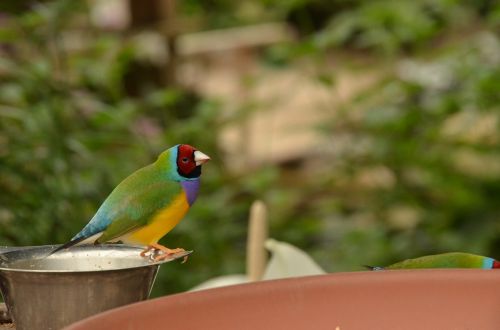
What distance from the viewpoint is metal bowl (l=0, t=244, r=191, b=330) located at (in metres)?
0.68

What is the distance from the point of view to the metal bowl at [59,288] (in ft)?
2.23

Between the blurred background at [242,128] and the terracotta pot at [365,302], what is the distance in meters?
1.09

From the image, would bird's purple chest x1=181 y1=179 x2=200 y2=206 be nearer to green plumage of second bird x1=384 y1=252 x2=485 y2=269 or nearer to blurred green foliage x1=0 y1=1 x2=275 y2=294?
green plumage of second bird x1=384 y1=252 x2=485 y2=269

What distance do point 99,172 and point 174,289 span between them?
0.53 meters

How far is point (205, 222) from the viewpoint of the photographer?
→ 242 cm

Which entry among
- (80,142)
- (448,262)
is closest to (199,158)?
(448,262)

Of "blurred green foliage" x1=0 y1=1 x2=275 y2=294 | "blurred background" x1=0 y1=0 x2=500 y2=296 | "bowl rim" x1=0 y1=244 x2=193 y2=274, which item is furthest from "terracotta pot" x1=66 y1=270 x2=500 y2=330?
"blurred background" x1=0 y1=0 x2=500 y2=296

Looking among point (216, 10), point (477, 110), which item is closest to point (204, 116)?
point (477, 110)

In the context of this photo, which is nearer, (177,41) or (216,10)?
(177,41)

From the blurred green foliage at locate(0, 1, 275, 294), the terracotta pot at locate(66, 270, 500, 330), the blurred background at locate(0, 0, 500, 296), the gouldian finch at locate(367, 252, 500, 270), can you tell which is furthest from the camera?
the blurred background at locate(0, 0, 500, 296)

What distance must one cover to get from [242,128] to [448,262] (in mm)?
2357

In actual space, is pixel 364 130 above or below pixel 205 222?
above

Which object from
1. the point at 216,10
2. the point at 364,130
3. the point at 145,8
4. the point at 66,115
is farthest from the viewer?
the point at 216,10

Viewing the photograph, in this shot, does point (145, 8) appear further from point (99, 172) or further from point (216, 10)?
point (99, 172)
